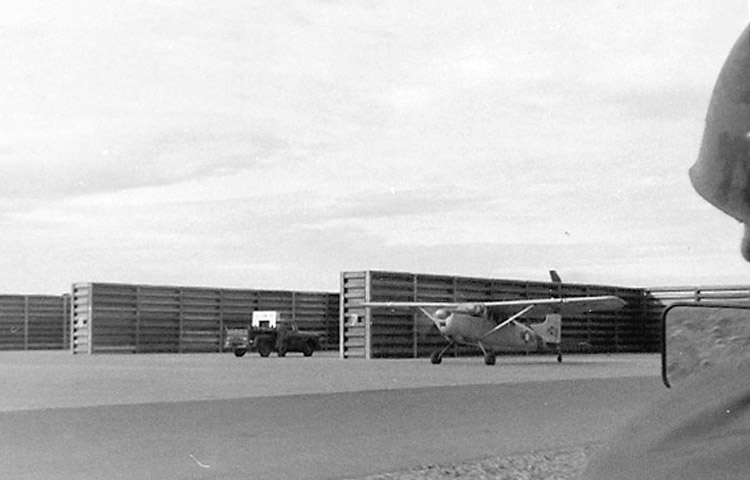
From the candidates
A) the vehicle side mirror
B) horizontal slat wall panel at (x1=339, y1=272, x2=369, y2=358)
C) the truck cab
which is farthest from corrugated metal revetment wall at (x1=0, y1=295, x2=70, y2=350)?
the vehicle side mirror

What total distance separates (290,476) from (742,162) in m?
4.76

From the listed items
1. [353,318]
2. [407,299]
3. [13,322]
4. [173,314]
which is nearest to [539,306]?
[407,299]

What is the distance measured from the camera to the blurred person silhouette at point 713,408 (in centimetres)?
46

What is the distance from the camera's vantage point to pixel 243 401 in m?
9.25

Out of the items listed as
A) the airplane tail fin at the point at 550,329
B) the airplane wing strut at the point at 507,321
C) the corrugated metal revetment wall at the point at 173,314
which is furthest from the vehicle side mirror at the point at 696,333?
the corrugated metal revetment wall at the point at 173,314

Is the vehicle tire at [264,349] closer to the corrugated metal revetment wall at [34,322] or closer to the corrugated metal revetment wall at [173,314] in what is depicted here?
the corrugated metal revetment wall at [173,314]

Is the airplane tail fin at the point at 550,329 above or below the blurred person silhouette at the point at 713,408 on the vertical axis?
below

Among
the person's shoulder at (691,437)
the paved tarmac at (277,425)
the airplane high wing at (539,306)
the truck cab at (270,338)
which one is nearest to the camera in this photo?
the person's shoulder at (691,437)

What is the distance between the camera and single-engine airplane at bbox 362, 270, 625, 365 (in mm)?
21016

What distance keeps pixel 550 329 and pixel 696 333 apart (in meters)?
23.0

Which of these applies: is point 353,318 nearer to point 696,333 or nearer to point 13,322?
point 13,322

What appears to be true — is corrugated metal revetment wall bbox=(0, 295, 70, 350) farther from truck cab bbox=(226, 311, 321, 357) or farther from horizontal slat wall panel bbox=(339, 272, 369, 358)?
horizontal slat wall panel bbox=(339, 272, 369, 358)

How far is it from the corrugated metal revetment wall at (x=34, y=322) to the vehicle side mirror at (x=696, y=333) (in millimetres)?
35481

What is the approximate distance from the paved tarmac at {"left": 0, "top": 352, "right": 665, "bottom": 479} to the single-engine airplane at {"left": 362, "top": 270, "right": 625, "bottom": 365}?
8228 mm
